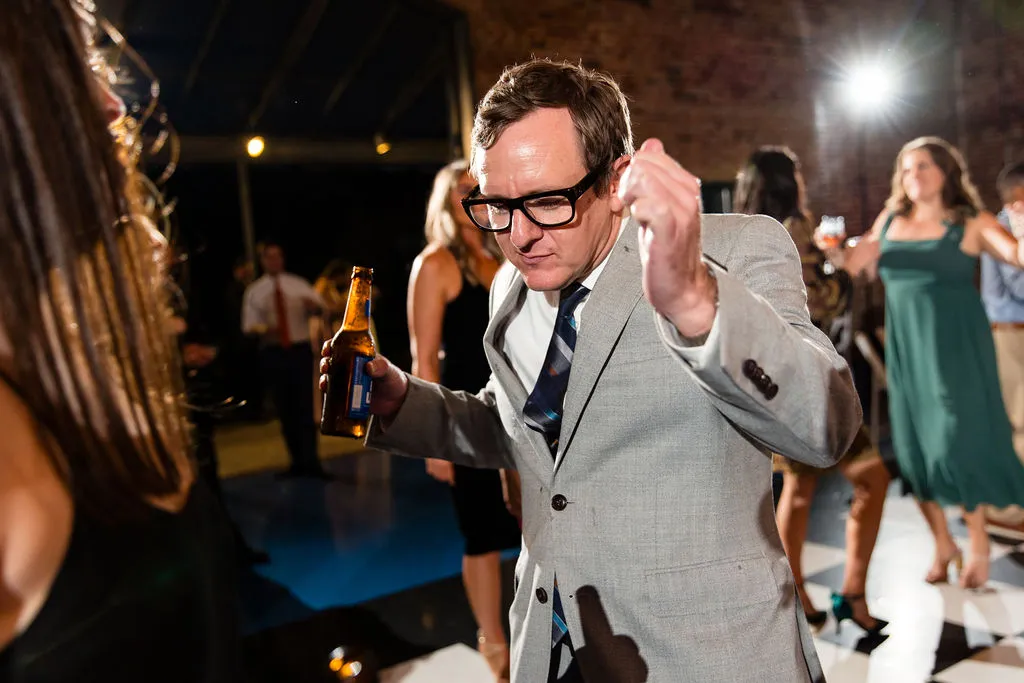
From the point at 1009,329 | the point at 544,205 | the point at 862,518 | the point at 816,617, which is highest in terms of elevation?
the point at 544,205

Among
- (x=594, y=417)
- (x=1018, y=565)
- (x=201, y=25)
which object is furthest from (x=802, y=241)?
(x=201, y=25)

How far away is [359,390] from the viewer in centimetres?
131

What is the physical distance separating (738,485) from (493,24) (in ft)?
14.0

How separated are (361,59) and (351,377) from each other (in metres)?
4.98

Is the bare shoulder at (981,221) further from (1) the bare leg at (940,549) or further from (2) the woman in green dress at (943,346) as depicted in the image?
(1) the bare leg at (940,549)

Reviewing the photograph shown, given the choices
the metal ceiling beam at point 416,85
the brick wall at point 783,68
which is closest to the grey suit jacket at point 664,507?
the brick wall at point 783,68

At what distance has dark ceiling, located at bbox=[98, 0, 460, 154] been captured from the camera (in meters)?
5.12

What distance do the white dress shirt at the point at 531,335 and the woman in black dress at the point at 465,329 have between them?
4.75 ft

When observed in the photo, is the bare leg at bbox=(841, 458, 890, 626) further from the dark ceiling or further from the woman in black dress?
the dark ceiling

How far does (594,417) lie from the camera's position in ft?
3.87

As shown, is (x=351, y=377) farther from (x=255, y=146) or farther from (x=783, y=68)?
(x=255, y=146)

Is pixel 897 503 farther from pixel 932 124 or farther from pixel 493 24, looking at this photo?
pixel 932 124

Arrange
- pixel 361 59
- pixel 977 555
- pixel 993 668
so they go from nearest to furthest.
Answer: pixel 993 668
pixel 977 555
pixel 361 59

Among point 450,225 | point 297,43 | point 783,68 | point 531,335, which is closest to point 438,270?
point 450,225
